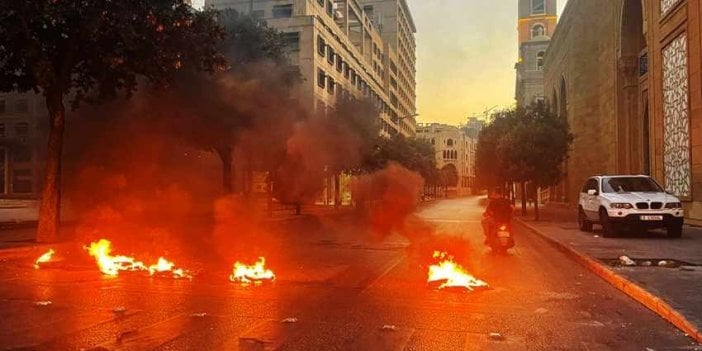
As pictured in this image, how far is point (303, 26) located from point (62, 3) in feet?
124

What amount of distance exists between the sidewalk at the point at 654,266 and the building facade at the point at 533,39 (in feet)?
190

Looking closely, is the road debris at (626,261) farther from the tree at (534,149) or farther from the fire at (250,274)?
the tree at (534,149)

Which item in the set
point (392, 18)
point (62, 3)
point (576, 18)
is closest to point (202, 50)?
point (62, 3)

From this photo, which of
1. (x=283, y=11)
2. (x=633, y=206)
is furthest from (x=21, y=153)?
(x=633, y=206)

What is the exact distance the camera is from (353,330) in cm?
522

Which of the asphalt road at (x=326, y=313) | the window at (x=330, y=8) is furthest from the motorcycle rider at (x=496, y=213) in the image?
the window at (x=330, y=8)

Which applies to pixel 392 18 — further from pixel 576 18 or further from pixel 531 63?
pixel 576 18

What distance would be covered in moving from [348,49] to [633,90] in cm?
3922

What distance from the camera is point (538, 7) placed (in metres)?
78.8

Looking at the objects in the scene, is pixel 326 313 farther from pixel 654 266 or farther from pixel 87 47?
pixel 87 47

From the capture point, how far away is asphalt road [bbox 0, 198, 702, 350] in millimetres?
4812

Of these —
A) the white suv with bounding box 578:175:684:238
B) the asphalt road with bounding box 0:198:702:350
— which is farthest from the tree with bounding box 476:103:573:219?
the asphalt road with bounding box 0:198:702:350

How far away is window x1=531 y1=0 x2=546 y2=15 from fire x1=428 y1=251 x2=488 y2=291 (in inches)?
3016

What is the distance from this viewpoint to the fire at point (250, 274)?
8.12m
